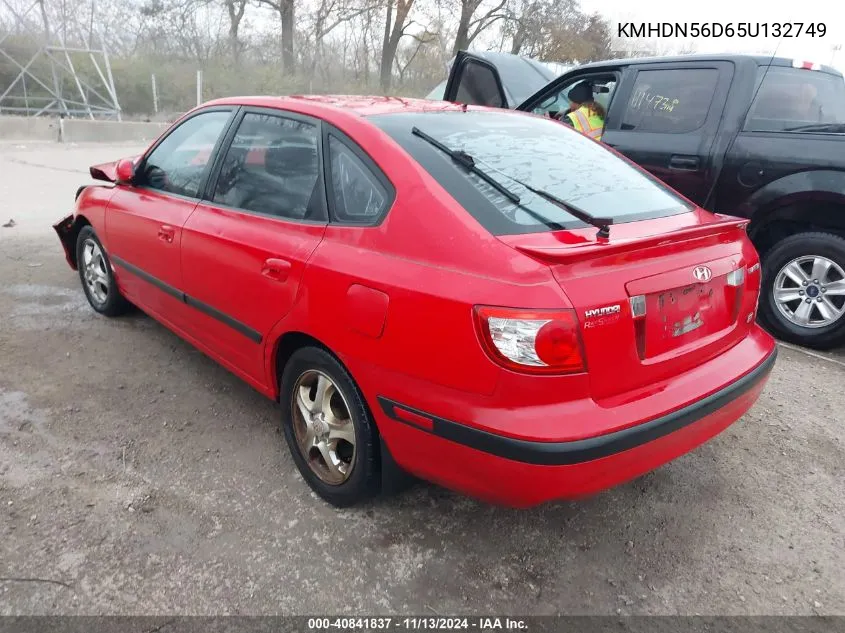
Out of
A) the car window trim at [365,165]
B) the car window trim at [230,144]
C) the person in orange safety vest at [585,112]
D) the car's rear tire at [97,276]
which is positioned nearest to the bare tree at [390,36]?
the person in orange safety vest at [585,112]

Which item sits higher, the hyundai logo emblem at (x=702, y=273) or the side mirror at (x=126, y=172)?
the side mirror at (x=126, y=172)

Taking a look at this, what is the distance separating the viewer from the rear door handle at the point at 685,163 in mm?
4480

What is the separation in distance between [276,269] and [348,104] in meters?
0.82

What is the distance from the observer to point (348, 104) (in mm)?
2795

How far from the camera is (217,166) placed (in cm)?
314

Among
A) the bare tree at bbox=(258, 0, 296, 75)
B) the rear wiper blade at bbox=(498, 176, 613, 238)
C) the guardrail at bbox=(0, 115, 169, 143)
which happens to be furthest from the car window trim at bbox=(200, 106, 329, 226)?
the bare tree at bbox=(258, 0, 296, 75)

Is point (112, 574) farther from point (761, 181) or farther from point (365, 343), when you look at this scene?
point (761, 181)

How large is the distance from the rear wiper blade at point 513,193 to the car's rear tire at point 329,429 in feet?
2.84

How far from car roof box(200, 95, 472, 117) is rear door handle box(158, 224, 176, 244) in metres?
0.73

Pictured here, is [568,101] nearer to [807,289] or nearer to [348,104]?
[807,289]

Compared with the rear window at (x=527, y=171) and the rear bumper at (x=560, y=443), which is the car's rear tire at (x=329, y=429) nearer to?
the rear bumper at (x=560, y=443)

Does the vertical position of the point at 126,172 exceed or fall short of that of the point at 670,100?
it falls short

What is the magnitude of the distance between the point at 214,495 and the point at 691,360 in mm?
1934

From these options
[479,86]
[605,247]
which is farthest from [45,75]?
[605,247]
